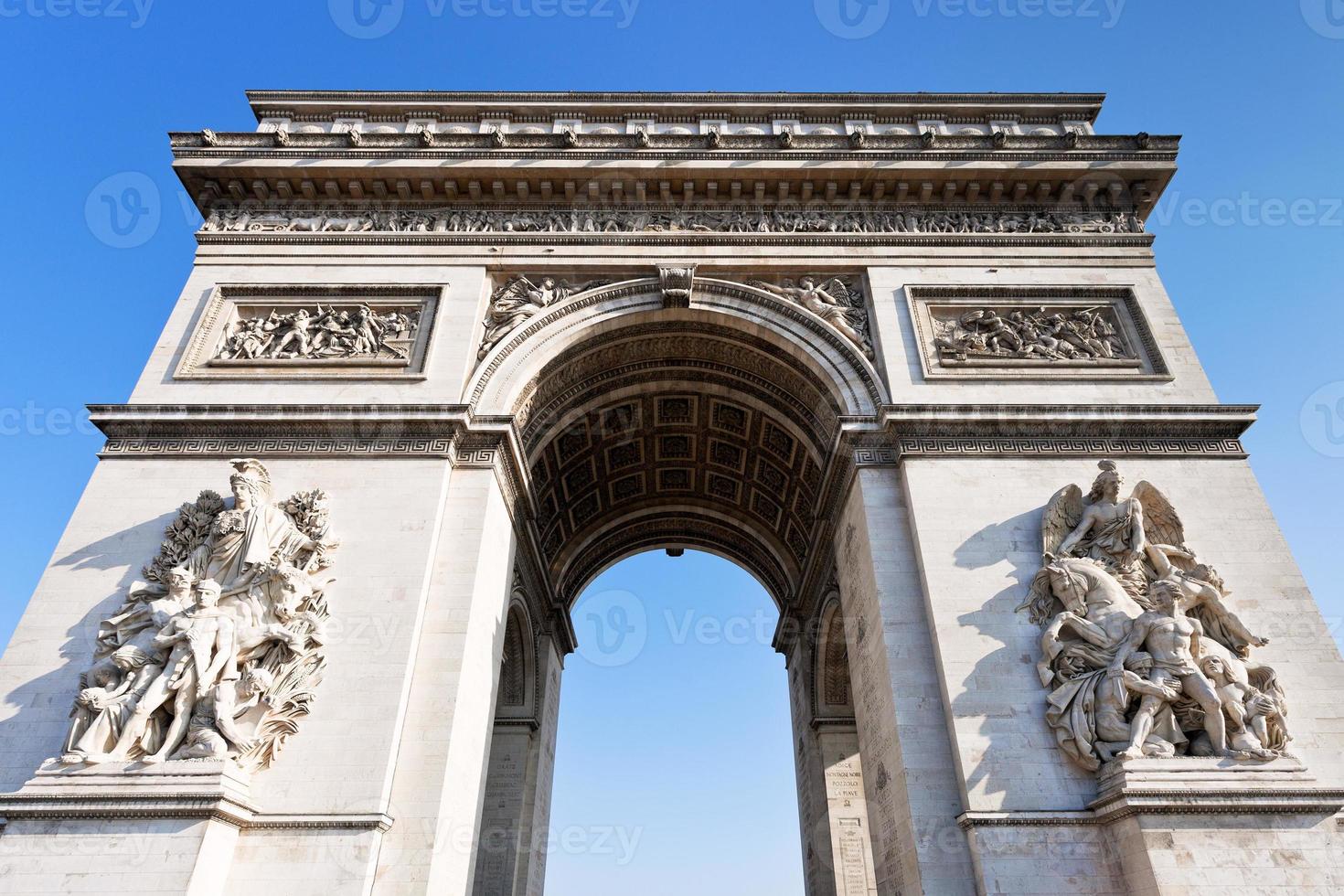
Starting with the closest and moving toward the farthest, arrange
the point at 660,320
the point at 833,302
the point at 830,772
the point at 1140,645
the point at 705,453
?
the point at 1140,645 → the point at 833,302 → the point at 660,320 → the point at 830,772 → the point at 705,453

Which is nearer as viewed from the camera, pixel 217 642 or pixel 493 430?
pixel 217 642

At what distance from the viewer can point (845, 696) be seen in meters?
17.2

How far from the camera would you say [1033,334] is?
13.3m

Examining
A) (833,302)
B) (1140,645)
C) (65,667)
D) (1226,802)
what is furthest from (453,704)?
(833,302)

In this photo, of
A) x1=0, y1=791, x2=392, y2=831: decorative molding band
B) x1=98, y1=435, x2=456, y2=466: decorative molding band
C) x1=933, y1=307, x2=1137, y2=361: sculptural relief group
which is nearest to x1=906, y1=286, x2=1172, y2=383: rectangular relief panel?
x1=933, y1=307, x2=1137, y2=361: sculptural relief group

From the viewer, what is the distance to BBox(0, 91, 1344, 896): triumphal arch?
8805mm

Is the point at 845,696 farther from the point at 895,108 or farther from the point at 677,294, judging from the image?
the point at 895,108

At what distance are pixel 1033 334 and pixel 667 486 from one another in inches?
364

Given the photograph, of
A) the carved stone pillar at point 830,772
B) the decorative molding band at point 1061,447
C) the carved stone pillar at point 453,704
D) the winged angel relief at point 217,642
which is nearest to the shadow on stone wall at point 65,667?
the winged angel relief at point 217,642

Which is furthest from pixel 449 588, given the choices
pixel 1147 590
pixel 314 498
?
pixel 1147 590

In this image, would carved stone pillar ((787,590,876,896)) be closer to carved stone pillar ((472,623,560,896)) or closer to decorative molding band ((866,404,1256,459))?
decorative molding band ((866,404,1256,459))

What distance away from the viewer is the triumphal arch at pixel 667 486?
8.80 meters

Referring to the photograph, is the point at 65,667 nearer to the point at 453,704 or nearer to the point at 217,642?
the point at 217,642

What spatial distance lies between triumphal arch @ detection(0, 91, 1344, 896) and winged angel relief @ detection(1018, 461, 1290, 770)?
53mm
